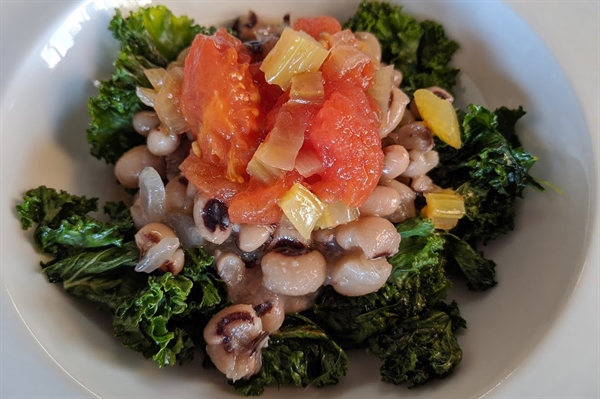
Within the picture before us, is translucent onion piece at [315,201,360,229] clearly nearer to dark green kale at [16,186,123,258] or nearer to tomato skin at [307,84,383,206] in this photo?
tomato skin at [307,84,383,206]

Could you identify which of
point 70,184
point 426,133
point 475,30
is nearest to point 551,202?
point 426,133

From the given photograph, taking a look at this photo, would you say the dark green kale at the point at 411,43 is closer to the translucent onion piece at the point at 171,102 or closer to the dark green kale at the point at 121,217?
the translucent onion piece at the point at 171,102

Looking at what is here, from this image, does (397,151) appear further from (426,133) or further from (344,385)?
(344,385)

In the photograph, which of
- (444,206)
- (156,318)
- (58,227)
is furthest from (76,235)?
(444,206)

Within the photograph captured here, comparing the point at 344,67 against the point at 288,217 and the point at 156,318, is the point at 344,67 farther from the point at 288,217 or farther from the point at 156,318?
the point at 156,318

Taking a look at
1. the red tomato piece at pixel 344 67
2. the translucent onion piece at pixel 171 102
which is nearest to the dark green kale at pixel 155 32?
the translucent onion piece at pixel 171 102

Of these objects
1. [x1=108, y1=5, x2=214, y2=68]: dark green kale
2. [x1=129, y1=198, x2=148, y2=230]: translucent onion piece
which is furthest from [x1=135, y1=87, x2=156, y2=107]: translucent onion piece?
[x1=129, y1=198, x2=148, y2=230]: translucent onion piece
